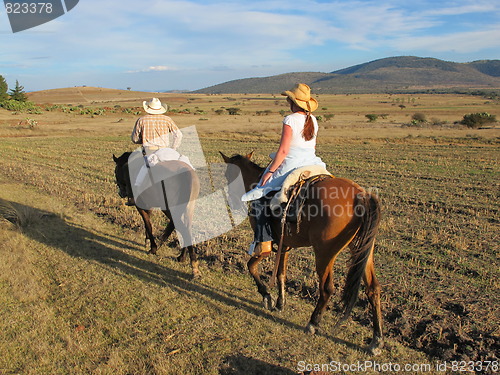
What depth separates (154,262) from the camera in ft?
Result: 22.5

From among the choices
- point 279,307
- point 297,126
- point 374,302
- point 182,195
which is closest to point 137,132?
point 182,195

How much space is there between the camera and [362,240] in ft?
13.6

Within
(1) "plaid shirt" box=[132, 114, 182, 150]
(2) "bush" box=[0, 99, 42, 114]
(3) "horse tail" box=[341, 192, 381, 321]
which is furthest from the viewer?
(2) "bush" box=[0, 99, 42, 114]

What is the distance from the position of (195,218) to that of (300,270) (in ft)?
11.5

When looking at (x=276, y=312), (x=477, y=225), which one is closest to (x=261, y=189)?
(x=276, y=312)

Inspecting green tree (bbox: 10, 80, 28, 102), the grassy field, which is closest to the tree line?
green tree (bbox: 10, 80, 28, 102)

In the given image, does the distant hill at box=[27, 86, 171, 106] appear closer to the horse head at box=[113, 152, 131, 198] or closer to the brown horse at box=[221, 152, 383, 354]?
the horse head at box=[113, 152, 131, 198]

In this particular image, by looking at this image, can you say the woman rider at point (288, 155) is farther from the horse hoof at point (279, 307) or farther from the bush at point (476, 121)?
the bush at point (476, 121)

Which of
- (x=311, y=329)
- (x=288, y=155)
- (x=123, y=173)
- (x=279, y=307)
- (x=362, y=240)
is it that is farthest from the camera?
(x=123, y=173)

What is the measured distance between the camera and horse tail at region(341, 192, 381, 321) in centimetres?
410

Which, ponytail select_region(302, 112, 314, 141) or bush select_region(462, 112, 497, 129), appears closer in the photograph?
ponytail select_region(302, 112, 314, 141)

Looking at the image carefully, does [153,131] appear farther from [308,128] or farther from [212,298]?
[308,128]

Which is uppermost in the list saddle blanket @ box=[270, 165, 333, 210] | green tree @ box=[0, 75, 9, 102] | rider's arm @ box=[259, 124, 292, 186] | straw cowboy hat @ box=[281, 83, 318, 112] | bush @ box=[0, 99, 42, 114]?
green tree @ box=[0, 75, 9, 102]

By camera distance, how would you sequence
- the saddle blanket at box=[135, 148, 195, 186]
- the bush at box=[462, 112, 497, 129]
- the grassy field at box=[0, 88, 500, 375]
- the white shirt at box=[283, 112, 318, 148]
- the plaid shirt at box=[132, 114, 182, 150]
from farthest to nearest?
1. the bush at box=[462, 112, 497, 129]
2. the plaid shirt at box=[132, 114, 182, 150]
3. the saddle blanket at box=[135, 148, 195, 186]
4. the white shirt at box=[283, 112, 318, 148]
5. the grassy field at box=[0, 88, 500, 375]
